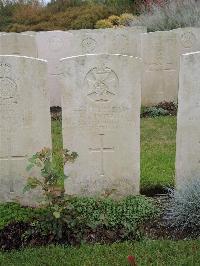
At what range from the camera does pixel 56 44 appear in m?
10.8

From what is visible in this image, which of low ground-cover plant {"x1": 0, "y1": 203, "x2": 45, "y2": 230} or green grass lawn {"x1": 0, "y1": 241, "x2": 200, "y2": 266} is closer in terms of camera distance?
green grass lawn {"x1": 0, "y1": 241, "x2": 200, "y2": 266}

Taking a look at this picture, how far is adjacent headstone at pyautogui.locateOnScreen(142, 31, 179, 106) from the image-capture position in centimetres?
1028

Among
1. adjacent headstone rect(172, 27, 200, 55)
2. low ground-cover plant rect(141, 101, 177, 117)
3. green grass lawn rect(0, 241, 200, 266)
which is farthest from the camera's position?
→ adjacent headstone rect(172, 27, 200, 55)

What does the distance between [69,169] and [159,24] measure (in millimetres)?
12378

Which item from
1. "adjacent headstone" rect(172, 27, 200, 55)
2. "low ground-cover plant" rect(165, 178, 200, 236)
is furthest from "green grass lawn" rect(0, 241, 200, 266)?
"adjacent headstone" rect(172, 27, 200, 55)

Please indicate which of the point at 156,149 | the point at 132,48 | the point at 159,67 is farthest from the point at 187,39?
the point at 156,149

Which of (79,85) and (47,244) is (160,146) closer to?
(79,85)

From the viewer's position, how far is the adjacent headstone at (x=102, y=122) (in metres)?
5.38

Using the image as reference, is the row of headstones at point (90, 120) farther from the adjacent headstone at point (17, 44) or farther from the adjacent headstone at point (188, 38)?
the adjacent headstone at point (188, 38)

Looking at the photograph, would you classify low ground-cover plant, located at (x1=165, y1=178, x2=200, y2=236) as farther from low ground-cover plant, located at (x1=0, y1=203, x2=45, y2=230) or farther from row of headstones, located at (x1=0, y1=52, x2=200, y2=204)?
low ground-cover plant, located at (x1=0, y1=203, x2=45, y2=230)

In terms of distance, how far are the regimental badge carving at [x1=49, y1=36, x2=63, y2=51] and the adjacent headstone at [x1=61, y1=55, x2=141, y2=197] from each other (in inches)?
218

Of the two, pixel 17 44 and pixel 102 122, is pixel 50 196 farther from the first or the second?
pixel 17 44

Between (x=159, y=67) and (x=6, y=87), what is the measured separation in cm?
570

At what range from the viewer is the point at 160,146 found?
7.76 metres
